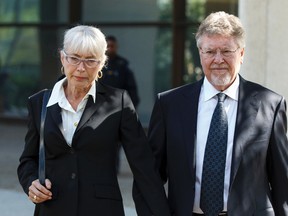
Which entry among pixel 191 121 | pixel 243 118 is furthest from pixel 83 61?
pixel 243 118

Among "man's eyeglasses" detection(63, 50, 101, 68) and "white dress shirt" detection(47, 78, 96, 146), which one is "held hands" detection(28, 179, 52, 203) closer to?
"white dress shirt" detection(47, 78, 96, 146)

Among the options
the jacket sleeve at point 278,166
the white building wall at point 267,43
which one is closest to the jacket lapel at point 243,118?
the jacket sleeve at point 278,166

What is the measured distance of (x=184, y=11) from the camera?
13977 millimetres

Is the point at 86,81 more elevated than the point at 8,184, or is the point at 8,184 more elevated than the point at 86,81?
the point at 86,81

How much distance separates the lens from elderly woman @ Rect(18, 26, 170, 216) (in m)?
3.96

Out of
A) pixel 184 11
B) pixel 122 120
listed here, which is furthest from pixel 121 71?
pixel 122 120

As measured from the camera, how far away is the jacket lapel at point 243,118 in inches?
156

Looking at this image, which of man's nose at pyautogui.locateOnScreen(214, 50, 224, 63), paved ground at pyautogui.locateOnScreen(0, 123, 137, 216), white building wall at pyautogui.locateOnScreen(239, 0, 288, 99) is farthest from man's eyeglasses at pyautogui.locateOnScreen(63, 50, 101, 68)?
paved ground at pyautogui.locateOnScreen(0, 123, 137, 216)

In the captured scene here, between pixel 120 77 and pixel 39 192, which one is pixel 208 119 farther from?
pixel 120 77

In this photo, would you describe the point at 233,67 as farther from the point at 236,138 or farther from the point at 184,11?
the point at 184,11

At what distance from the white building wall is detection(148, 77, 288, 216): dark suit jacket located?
290 centimetres

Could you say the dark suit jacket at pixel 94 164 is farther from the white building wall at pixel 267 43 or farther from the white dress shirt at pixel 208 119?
the white building wall at pixel 267 43

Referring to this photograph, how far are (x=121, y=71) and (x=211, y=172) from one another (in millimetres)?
6247

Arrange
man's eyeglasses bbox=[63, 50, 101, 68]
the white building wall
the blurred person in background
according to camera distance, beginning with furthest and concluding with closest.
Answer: the blurred person in background
the white building wall
man's eyeglasses bbox=[63, 50, 101, 68]
